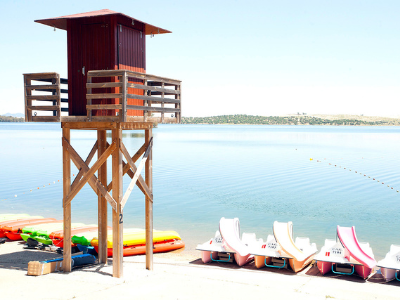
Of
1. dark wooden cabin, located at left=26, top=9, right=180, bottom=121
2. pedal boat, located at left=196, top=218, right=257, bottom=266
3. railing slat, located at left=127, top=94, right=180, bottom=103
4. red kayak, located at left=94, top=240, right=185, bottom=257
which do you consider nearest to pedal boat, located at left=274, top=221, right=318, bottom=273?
pedal boat, located at left=196, top=218, right=257, bottom=266

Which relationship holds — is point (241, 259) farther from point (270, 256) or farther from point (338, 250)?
point (338, 250)

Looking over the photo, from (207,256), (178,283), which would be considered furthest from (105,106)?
(207,256)

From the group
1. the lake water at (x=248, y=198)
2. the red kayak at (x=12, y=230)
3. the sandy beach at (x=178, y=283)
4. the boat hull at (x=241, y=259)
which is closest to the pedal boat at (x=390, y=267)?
the sandy beach at (x=178, y=283)

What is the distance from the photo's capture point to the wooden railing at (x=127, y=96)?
34.4 ft

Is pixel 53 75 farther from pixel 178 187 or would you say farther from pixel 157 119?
pixel 178 187

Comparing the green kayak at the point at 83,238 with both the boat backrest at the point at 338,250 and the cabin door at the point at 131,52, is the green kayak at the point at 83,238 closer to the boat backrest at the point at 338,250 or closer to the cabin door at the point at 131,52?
the cabin door at the point at 131,52

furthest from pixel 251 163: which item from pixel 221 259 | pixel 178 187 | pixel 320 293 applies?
pixel 320 293

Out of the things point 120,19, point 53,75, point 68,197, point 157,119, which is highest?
point 120,19

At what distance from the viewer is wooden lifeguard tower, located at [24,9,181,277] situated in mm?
10859

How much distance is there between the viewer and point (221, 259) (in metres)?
14.4

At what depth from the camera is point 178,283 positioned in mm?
10789

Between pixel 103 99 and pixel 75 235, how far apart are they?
5.22 metres

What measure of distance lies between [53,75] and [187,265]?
716 centimetres

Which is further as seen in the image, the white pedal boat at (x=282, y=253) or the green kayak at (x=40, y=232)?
the green kayak at (x=40, y=232)
